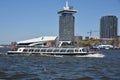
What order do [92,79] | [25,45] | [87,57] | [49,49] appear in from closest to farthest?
[92,79], [87,57], [49,49], [25,45]

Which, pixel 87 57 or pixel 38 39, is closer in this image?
pixel 87 57

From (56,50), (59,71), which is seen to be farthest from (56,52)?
(59,71)

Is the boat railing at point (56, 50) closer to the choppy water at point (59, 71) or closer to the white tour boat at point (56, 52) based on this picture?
the white tour boat at point (56, 52)

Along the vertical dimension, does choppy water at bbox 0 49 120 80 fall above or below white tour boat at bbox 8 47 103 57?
below

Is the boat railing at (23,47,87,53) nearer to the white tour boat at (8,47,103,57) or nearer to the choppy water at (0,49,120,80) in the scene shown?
the white tour boat at (8,47,103,57)

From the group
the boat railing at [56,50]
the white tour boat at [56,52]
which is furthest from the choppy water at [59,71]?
the boat railing at [56,50]

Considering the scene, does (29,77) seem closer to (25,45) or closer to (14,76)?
(14,76)

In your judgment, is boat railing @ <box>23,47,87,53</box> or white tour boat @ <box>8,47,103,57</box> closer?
white tour boat @ <box>8,47,103,57</box>

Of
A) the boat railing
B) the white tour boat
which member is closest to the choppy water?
the white tour boat

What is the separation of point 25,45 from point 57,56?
32655 millimetres

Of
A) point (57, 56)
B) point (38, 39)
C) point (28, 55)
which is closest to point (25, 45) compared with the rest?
point (38, 39)

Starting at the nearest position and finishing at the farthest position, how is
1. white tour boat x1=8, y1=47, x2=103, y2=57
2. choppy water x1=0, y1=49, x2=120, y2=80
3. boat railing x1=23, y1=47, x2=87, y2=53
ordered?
1. choppy water x1=0, y1=49, x2=120, y2=80
2. white tour boat x1=8, y1=47, x2=103, y2=57
3. boat railing x1=23, y1=47, x2=87, y2=53

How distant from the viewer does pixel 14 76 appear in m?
61.5

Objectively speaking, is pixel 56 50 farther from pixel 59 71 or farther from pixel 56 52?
pixel 59 71
